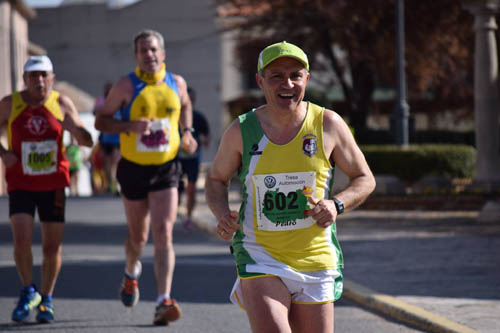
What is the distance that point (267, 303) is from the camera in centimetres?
454

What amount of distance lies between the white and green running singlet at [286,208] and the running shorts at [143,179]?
3105 mm

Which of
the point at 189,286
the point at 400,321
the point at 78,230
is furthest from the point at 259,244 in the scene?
the point at 78,230

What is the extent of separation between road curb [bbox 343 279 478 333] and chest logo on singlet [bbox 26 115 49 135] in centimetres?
300

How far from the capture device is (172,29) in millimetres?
60500

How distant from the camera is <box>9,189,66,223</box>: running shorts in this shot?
7.73 m

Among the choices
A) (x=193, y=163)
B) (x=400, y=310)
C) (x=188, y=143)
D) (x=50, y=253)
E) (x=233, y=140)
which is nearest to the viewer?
(x=233, y=140)

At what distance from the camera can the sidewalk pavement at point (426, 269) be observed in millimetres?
7573

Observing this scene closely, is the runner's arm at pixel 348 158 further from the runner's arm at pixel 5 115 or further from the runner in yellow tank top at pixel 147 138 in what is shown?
the runner's arm at pixel 5 115

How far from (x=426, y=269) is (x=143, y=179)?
3.49 metres

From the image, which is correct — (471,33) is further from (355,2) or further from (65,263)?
(65,263)

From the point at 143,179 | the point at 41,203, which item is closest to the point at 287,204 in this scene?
the point at 143,179

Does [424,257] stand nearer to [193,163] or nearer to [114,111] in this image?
[114,111]

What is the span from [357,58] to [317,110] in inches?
843

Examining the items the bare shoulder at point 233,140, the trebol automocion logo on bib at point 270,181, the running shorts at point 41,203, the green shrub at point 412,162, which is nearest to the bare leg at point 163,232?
the running shorts at point 41,203
